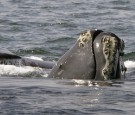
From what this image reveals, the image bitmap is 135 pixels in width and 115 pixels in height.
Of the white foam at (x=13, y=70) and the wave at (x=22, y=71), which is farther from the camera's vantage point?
the white foam at (x=13, y=70)

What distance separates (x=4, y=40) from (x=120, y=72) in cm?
1213

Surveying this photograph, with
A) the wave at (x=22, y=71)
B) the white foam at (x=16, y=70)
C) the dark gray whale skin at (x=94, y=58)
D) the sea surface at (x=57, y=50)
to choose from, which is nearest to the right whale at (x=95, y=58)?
the dark gray whale skin at (x=94, y=58)

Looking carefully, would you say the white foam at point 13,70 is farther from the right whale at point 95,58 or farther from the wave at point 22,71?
the right whale at point 95,58

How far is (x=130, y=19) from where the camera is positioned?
27.1m

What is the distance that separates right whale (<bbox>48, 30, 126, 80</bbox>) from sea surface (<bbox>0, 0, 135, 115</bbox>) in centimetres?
15

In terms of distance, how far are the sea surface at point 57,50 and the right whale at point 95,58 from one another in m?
0.15

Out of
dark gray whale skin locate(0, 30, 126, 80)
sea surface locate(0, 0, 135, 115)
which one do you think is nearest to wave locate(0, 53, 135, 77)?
sea surface locate(0, 0, 135, 115)

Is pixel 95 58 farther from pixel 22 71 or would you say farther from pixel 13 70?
pixel 13 70

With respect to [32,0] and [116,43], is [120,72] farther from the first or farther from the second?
[32,0]

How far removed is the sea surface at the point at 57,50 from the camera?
868 cm

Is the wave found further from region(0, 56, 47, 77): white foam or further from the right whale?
the right whale

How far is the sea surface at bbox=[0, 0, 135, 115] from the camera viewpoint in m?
8.68

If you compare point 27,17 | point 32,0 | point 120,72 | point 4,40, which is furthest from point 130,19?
point 120,72

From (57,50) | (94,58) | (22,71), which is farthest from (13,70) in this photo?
(57,50)
